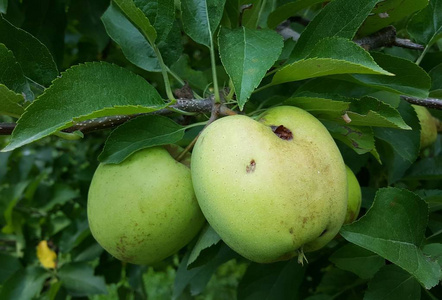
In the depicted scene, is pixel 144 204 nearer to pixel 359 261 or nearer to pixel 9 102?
pixel 9 102

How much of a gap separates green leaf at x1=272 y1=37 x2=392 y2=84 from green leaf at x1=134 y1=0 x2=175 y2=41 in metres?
0.25

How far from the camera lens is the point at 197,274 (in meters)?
1.45

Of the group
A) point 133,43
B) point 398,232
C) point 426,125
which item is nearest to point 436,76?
point 426,125

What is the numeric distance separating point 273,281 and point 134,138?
73 centimetres

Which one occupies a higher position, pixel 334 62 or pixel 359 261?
pixel 334 62

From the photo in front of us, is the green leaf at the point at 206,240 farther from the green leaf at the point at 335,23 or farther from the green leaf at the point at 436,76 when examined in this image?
the green leaf at the point at 436,76

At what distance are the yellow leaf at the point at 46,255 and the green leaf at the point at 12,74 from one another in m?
0.91

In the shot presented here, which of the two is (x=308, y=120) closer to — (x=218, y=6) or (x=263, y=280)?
(x=218, y=6)

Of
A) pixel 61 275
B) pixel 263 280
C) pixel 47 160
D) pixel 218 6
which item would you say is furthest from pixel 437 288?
pixel 47 160

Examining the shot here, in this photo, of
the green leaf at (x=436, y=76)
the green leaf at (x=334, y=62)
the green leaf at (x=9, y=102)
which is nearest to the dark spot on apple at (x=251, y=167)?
the green leaf at (x=334, y=62)

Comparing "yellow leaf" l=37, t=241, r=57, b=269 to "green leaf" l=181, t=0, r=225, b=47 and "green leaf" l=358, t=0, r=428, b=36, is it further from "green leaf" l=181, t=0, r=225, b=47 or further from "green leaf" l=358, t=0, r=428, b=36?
"green leaf" l=358, t=0, r=428, b=36

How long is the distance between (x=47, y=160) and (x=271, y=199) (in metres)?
1.78

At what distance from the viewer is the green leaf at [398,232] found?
0.85 m

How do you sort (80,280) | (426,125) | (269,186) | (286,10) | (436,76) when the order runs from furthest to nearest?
(80,280) → (426,125) → (436,76) → (286,10) → (269,186)
